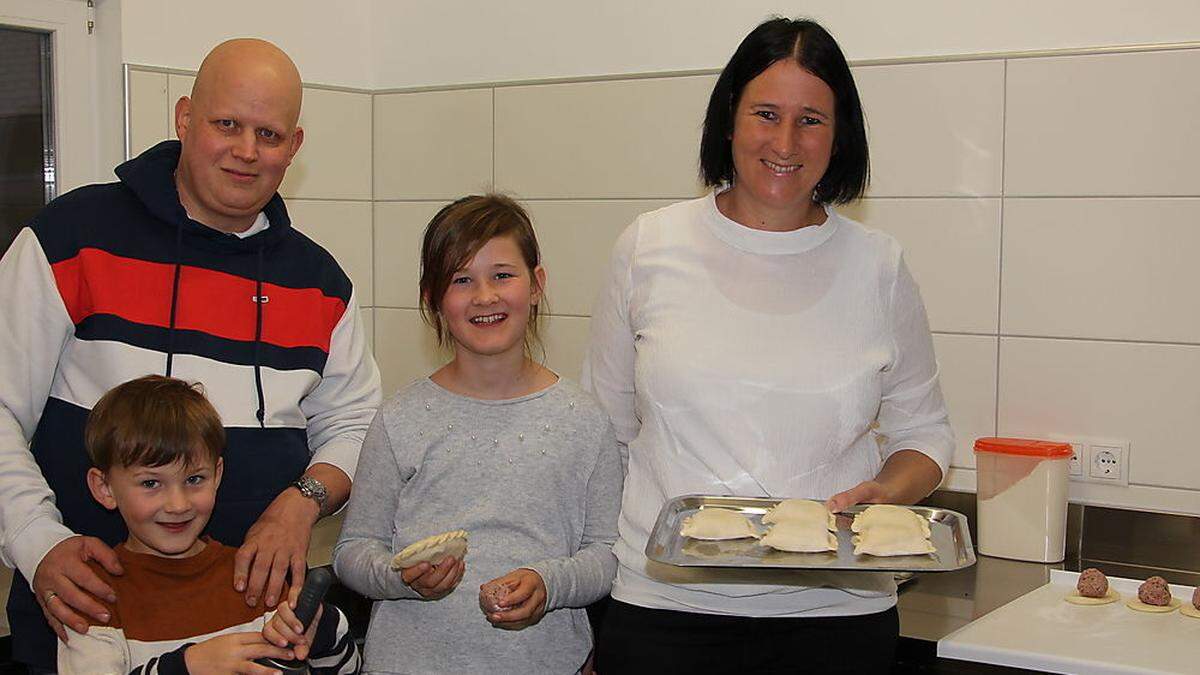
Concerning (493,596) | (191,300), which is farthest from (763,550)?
(191,300)

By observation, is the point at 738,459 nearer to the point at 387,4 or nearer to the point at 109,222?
the point at 109,222

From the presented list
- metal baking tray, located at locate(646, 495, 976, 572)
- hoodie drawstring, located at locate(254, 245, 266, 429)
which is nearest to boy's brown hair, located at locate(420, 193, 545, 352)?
hoodie drawstring, located at locate(254, 245, 266, 429)

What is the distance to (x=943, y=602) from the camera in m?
2.03

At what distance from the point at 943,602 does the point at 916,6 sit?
1.03 metres

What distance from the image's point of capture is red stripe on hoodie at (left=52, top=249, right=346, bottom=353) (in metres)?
1.71

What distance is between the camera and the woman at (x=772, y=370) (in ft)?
5.26

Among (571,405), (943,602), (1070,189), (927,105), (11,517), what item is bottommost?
(943,602)

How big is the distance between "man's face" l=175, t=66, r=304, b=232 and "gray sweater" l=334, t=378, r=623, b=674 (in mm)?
349

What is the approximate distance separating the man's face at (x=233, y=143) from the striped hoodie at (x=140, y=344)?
44 mm

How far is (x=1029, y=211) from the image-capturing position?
7.38 feet

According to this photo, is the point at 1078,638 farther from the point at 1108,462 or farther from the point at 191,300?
the point at 191,300

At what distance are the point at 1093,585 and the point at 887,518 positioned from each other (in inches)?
25.0

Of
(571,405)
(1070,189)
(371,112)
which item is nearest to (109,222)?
(571,405)

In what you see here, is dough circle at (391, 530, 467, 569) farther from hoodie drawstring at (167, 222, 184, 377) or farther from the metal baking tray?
hoodie drawstring at (167, 222, 184, 377)
